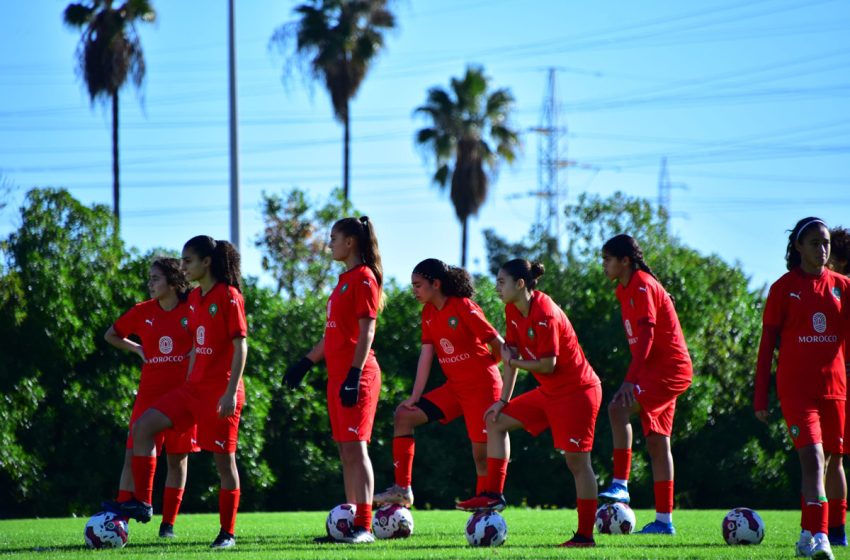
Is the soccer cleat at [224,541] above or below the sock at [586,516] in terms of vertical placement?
below

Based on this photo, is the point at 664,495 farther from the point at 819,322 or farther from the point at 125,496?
the point at 125,496

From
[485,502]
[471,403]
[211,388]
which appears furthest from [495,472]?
[211,388]

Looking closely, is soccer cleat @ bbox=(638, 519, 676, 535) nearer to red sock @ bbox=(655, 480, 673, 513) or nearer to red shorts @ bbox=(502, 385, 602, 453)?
red sock @ bbox=(655, 480, 673, 513)

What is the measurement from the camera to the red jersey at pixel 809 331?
Answer: 778 centimetres

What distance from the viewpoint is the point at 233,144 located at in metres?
20.2

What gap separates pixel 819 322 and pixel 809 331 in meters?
0.09

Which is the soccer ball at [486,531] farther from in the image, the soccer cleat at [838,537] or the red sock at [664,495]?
the soccer cleat at [838,537]

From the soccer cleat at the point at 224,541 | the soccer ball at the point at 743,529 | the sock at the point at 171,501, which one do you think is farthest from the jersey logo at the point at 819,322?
the sock at the point at 171,501

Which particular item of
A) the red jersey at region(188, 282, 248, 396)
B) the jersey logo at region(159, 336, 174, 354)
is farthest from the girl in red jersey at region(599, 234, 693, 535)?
the jersey logo at region(159, 336, 174, 354)

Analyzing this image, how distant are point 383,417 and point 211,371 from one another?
8920mm

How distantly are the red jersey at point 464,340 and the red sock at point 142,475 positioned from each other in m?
2.62

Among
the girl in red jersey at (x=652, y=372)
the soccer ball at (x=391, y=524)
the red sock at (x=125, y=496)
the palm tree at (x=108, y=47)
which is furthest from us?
the palm tree at (x=108, y=47)

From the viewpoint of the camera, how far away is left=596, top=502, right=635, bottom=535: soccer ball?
9516mm

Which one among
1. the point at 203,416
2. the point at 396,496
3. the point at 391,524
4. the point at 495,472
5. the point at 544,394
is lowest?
the point at 391,524
